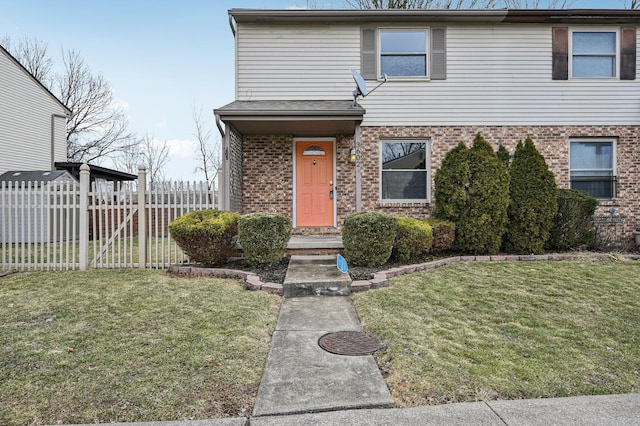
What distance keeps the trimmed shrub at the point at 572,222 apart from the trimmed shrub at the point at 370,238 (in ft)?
12.3

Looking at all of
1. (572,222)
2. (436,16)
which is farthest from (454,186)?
(436,16)

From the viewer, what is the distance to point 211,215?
6.34m

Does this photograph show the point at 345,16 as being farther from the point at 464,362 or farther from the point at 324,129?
the point at 464,362

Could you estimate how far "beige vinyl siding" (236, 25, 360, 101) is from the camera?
349 inches

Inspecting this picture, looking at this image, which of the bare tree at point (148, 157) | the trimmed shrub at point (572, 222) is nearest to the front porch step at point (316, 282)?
the trimmed shrub at point (572, 222)

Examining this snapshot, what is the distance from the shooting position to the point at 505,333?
3484mm

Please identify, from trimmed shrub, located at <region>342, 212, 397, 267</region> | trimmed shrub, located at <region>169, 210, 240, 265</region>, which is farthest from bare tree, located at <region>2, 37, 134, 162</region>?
trimmed shrub, located at <region>342, 212, 397, 267</region>

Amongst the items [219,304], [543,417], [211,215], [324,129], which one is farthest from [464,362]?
[324,129]

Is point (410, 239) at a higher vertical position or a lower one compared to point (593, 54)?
lower

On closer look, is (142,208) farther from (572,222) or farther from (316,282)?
(572,222)

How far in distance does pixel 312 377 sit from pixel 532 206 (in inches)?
241

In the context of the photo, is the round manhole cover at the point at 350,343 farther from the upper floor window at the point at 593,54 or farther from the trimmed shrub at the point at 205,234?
the upper floor window at the point at 593,54

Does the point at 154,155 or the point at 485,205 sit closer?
the point at 485,205

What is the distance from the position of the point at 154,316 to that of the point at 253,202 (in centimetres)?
500
